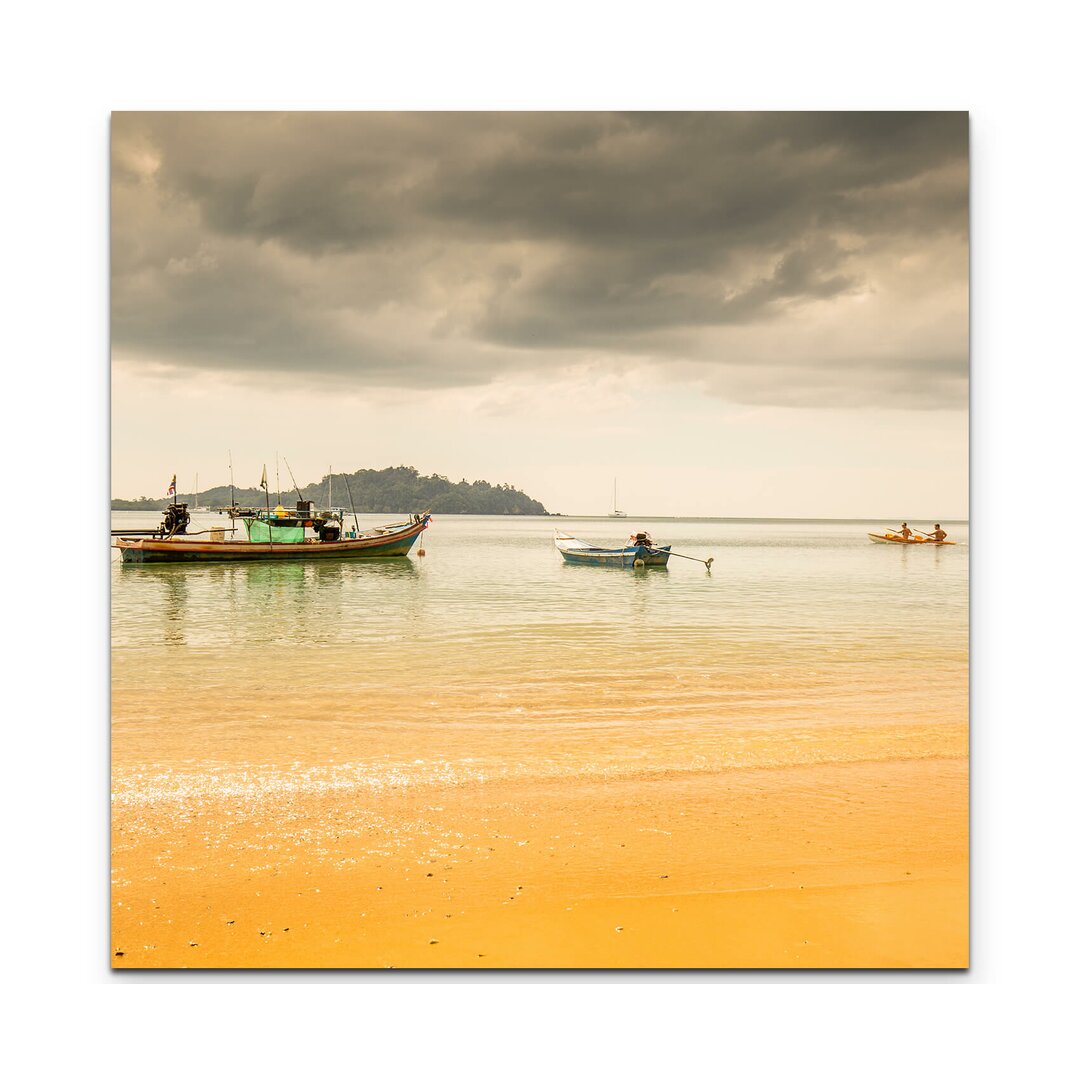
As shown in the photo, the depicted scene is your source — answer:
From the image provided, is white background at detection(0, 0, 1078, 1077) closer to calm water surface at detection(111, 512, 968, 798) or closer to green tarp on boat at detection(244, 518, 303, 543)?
calm water surface at detection(111, 512, 968, 798)

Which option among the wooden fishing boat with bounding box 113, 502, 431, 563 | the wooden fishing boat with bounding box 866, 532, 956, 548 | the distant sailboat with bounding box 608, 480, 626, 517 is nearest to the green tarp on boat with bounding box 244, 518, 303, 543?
the wooden fishing boat with bounding box 113, 502, 431, 563

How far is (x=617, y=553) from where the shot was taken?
393 centimetres

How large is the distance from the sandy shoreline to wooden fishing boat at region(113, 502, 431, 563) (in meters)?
0.91

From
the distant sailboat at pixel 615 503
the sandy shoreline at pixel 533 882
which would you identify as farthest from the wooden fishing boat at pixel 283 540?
the sandy shoreline at pixel 533 882

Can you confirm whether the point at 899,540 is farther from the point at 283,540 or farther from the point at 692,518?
the point at 283,540

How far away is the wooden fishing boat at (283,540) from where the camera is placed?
118 inches

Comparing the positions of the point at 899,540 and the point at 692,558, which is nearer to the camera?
the point at 899,540
